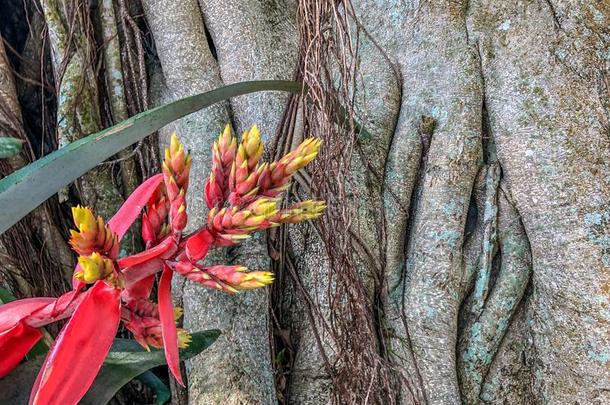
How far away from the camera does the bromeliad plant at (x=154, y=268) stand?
0.65 metres

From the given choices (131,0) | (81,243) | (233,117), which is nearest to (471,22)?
(233,117)

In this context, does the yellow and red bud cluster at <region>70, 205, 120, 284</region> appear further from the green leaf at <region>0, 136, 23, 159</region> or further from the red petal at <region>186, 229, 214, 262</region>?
the green leaf at <region>0, 136, 23, 159</region>

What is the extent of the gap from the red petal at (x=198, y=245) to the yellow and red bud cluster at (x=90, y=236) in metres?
0.08

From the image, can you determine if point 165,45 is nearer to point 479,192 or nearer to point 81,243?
point 479,192

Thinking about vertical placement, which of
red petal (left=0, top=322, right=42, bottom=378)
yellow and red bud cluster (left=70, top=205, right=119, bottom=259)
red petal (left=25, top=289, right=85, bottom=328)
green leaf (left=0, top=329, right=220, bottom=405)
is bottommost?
green leaf (left=0, top=329, right=220, bottom=405)

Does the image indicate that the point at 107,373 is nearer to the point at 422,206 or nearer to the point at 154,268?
the point at 154,268

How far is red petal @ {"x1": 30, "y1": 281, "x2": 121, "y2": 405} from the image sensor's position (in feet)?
2.14

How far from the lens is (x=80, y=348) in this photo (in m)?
0.66

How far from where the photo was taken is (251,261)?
1.38m

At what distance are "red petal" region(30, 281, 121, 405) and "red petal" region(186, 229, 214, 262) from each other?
90mm

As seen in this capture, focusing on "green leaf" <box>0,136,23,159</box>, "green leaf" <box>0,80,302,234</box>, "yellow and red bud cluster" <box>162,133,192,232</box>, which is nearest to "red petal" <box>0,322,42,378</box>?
"green leaf" <box>0,80,302,234</box>

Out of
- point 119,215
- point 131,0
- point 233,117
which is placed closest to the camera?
point 119,215

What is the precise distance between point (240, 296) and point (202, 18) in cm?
77

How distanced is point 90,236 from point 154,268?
0.12 meters
